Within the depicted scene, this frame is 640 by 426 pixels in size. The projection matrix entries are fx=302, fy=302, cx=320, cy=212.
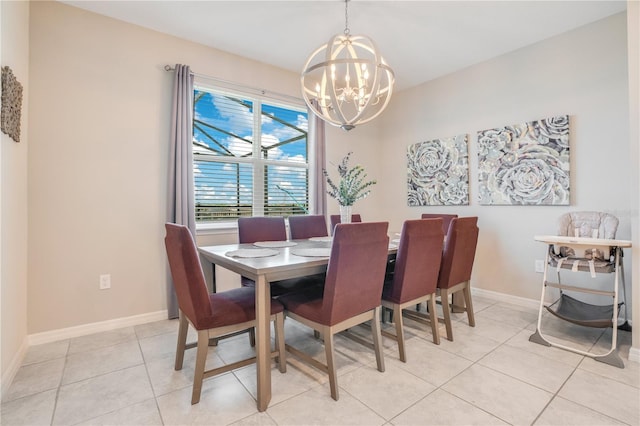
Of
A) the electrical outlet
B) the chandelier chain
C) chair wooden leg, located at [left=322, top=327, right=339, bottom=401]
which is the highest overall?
the chandelier chain

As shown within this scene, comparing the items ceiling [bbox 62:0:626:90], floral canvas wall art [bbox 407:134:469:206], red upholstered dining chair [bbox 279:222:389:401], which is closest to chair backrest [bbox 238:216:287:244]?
red upholstered dining chair [bbox 279:222:389:401]

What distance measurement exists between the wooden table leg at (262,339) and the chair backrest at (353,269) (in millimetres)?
310

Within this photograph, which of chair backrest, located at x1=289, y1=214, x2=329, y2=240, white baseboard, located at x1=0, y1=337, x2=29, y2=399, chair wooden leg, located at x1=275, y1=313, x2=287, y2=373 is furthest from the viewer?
chair backrest, located at x1=289, y1=214, x2=329, y2=240

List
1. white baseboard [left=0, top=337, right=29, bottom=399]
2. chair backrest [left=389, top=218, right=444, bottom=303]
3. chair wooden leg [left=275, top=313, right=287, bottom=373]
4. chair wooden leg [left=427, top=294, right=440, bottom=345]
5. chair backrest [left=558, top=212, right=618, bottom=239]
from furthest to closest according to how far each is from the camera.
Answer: chair backrest [left=558, top=212, right=618, bottom=239]
chair wooden leg [left=427, top=294, right=440, bottom=345]
chair backrest [left=389, top=218, right=444, bottom=303]
chair wooden leg [left=275, top=313, right=287, bottom=373]
white baseboard [left=0, top=337, right=29, bottom=399]

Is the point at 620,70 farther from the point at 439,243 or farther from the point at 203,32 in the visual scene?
the point at 203,32

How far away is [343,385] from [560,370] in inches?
54.9

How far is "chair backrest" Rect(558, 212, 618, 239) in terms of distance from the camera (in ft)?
7.73

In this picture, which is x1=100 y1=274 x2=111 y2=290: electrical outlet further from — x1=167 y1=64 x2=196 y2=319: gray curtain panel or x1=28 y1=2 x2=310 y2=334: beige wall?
x1=167 y1=64 x2=196 y2=319: gray curtain panel

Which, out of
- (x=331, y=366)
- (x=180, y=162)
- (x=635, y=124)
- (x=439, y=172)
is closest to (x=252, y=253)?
(x=331, y=366)

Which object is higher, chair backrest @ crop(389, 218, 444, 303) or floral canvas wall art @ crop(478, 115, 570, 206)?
floral canvas wall art @ crop(478, 115, 570, 206)

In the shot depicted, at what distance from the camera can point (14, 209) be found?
6.50 feet

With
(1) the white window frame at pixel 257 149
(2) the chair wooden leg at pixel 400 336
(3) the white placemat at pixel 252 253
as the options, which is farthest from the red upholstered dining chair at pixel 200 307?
(1) the white window frame at pixel 257 149

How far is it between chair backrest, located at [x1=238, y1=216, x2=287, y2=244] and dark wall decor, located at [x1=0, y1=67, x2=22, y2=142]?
1.55 metres

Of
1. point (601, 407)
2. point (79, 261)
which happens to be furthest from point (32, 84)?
point (601, 407)
